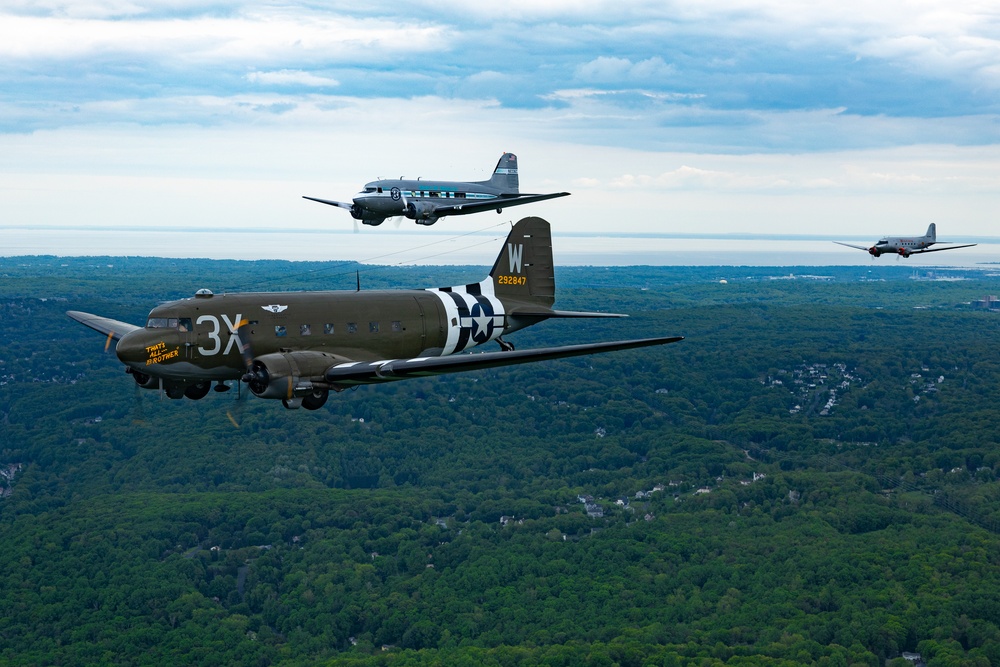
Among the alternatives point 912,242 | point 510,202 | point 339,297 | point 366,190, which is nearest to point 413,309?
point 339,297

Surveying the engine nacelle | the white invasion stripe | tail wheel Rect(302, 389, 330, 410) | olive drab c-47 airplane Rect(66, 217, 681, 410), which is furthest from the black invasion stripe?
tail wheel Rect(302, 389, 330, 410)

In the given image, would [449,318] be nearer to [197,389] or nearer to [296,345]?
[296,345]

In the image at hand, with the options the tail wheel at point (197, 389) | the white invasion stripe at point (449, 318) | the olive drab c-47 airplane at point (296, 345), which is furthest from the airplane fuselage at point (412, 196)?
the tail wheel at point (197, 389)

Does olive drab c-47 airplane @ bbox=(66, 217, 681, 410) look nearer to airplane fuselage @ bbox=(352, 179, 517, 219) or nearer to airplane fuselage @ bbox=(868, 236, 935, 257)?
airplane fuselage @ bbox=(352, 179, 517, 219)

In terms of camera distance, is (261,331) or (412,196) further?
(412,196)

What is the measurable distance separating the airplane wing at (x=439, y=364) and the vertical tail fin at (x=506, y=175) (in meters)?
44.8

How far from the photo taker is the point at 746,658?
644ft

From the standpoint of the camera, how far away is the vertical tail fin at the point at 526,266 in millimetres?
61938

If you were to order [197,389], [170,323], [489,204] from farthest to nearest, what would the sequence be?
[489,204] → [197,389] → [170,323]

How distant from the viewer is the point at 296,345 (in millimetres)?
46844

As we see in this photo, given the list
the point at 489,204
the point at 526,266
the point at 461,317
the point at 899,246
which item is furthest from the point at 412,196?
the point at 899,246

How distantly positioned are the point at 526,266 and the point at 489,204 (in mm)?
21142

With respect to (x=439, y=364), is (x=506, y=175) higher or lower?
higher

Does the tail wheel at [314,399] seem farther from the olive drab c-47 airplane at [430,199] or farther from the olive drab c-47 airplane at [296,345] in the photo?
the olive drab c-47 airplane at [430,199]
